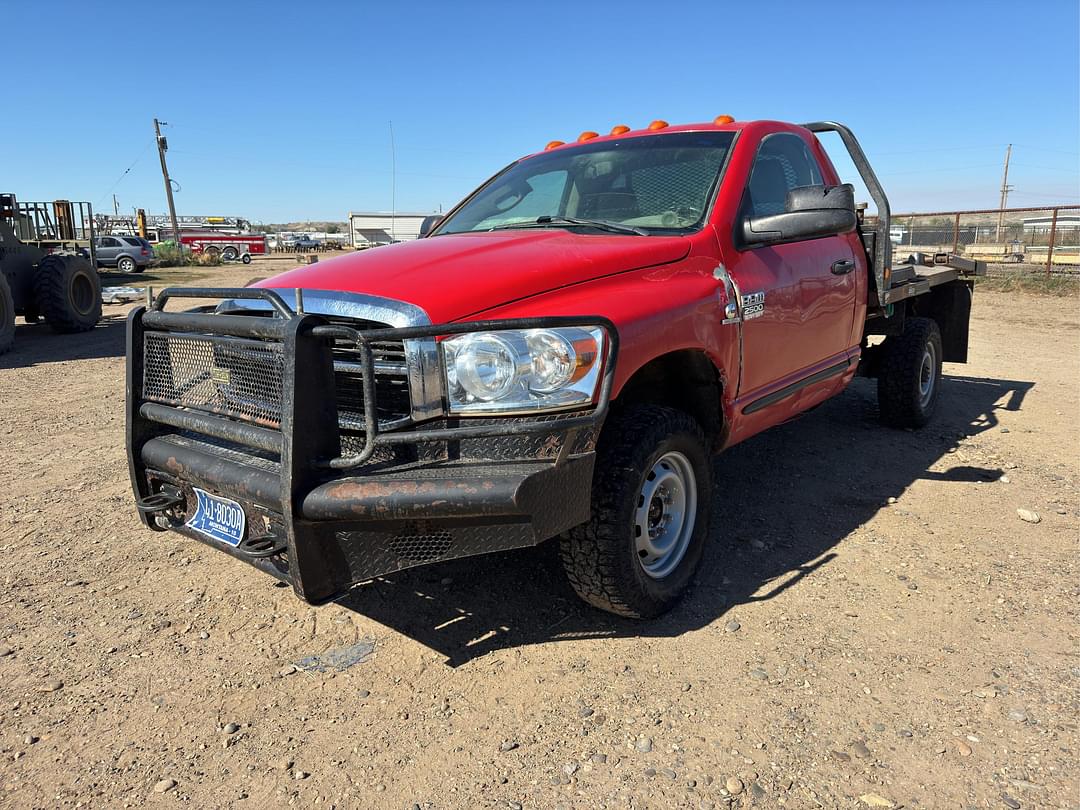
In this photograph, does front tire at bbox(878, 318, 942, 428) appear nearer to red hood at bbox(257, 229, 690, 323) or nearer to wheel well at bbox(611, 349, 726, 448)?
wheel well at bbox(611, 349, 726, 448)

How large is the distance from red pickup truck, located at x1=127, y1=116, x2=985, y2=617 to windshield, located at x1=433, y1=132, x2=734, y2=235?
2 centimetres

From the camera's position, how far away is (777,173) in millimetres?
3988

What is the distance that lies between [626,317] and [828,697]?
146 centimetres

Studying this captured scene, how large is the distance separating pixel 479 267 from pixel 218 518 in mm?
1287

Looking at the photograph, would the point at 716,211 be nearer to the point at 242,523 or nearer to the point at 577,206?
the point at 577,206

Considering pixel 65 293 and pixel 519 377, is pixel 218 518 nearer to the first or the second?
pixel 519 377

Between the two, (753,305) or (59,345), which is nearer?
(753,305)

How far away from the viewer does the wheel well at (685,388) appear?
308cm

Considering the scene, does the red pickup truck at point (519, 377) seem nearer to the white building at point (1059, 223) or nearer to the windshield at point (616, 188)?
the windshield at point (616, 188)

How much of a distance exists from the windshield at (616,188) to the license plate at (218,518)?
1.91 meters

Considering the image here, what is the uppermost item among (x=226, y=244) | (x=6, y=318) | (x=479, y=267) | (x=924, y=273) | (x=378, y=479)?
(x=226, y=244)

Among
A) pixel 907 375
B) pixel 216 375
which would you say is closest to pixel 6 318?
pixel 216 375

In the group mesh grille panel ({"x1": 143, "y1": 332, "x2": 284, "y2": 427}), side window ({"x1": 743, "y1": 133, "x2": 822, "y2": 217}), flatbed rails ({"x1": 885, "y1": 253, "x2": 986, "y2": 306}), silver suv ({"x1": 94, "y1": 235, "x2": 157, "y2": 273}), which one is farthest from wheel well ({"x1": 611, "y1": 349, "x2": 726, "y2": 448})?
silver suv ({"x1": 94, "y1": 235, "x2": 157, "y2": 273})

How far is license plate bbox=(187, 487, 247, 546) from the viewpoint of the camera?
2.59 meters
